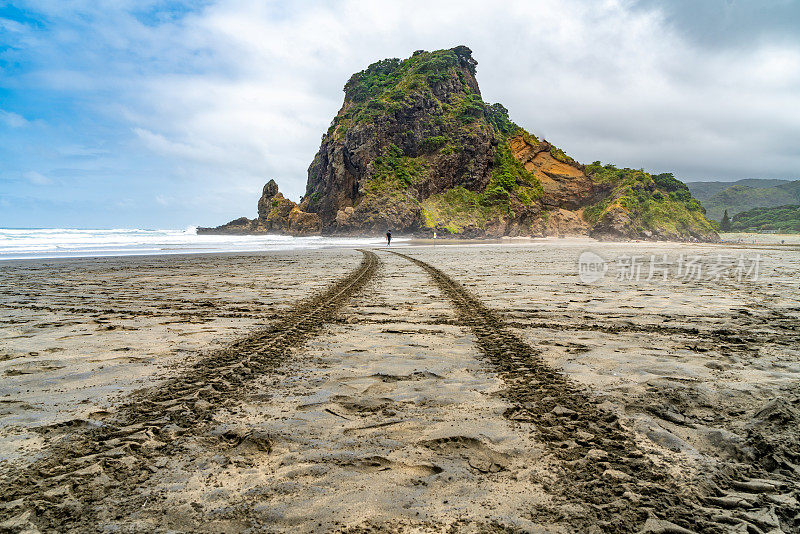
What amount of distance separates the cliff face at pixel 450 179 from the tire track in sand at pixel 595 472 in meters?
59.0

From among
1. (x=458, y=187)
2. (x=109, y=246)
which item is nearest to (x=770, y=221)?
(x=458, y=187)

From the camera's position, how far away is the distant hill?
119562 millimetres

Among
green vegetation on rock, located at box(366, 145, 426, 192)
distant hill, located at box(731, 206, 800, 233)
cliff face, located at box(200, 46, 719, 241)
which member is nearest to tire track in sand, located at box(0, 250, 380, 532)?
cliff face, located at box(200, 46, 719, 241)

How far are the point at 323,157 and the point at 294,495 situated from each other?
83.3 meters

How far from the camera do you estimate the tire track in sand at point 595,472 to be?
5.97ft

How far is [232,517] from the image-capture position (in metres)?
1.86

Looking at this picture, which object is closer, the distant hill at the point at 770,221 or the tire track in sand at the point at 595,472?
the tire track in sand at the point at 595,472

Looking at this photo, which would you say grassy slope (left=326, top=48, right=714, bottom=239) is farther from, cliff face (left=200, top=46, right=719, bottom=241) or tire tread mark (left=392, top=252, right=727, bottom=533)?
tire tread mark (left=392, top=252, right=727, bottom=533)

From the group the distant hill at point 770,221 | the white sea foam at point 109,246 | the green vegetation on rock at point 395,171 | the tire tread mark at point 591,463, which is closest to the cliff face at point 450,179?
the green vegetation on rock at point 395,171

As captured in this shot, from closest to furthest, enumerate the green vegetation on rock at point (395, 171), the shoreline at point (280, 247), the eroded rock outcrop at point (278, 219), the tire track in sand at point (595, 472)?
the tire track in sand at point (595, 472), the shoreline at point (280, 247), the green vegetation on rock at point (395, 171), the eroded rock outcrop at point (278, 219)

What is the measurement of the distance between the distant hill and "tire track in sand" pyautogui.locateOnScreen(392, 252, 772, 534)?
6159 inches

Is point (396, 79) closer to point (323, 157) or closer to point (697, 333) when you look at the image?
point (323, 157)

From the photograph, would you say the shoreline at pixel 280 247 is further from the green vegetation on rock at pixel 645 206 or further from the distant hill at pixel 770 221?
the distant hill at pixel 770 221

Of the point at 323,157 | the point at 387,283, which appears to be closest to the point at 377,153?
the point at 323,157
